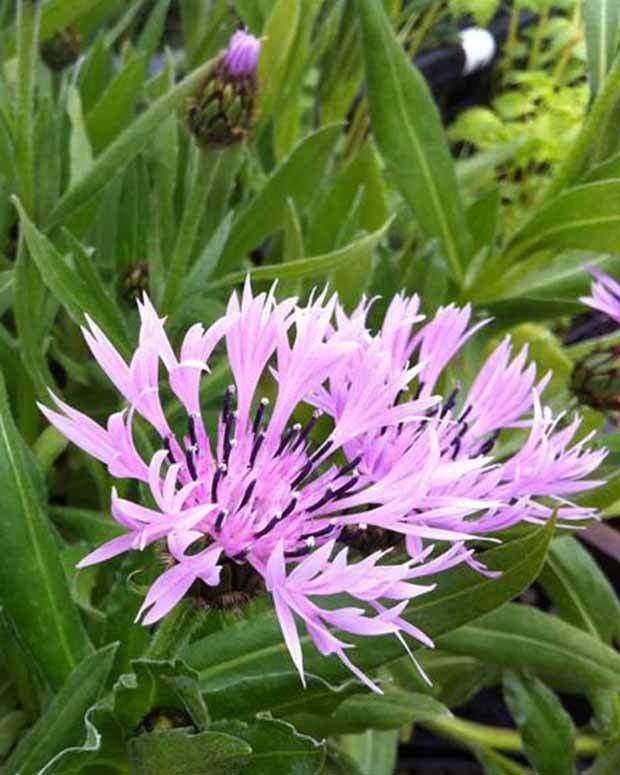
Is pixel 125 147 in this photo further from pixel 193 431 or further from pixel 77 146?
pixel 193 431

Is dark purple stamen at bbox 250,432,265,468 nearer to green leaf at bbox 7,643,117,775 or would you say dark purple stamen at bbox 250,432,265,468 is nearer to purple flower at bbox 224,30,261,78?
green leaf at bbox 7,643,117,775

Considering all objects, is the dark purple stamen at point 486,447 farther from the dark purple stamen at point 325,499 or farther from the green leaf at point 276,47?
the green leaf at point 276,47

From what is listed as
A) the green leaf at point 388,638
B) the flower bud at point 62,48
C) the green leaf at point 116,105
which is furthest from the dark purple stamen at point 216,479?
the flower bud at point 62,48

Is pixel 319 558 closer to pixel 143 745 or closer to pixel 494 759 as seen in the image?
pixel 143 745

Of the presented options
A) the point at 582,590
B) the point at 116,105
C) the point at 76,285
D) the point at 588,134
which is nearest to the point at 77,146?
the point at 116,105

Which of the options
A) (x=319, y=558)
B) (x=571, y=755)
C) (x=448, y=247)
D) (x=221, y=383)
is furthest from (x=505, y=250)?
(x=319, y=558)
